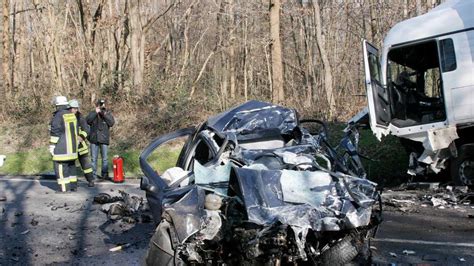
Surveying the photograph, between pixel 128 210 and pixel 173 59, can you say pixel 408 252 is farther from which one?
pixel 173 59

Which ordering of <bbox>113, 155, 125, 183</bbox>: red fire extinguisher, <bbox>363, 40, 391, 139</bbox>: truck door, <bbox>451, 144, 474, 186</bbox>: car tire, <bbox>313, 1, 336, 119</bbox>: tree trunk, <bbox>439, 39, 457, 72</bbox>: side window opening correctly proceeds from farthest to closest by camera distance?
<bbox>313, 1, 336, 119</bbox>: tree trunk → <bbox>113, 155, 125, 183</bbox>: red fire extinguisher → <bbox>363, 40, 391, 139</bbox>: truck door → <bbox>439, 39, 457, 72</bbox>: side window opening → <bbox>451, 144, 474, 186</bbox>: car tire

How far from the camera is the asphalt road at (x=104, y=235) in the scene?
5.86 m

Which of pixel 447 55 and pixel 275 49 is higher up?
pixel 275 49

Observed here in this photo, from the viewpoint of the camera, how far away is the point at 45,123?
792 inches

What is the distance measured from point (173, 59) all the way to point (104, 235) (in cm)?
2440

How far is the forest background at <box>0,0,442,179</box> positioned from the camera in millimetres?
18375

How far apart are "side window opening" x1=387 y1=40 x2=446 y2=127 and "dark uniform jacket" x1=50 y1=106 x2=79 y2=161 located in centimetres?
593

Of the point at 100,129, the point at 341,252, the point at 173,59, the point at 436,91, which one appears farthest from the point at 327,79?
the point at 341,252

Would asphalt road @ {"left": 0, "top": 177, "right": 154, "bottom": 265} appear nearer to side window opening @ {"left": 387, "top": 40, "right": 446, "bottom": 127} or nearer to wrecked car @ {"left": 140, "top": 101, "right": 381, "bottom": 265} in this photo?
wrecked car @ {"left": 140, "top": 101, "right": 381, "bottom": 265}

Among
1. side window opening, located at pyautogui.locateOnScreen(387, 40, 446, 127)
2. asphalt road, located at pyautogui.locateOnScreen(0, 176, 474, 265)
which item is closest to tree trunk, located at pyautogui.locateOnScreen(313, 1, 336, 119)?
side window opening, located at pyautogui.locateOnScreen(387, 40, 446, 127)

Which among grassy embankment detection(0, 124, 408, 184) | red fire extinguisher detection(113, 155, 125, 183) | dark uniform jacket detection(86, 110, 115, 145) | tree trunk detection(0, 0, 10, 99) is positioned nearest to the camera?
red fire extinguisher detection(113, 155, 125, 183)

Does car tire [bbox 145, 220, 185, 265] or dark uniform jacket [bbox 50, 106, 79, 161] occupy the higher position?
dark uniform jacket [bbox 50, 106, 79, 161]

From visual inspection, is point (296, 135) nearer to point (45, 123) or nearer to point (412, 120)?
point (412, 120)

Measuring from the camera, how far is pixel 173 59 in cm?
3073
